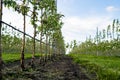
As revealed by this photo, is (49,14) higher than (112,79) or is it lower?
higher

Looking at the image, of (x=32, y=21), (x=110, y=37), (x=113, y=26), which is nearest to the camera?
(x=32, y=21)

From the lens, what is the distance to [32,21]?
101 feet

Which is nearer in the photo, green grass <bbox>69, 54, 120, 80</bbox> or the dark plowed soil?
green grass <bbox>69, 54, 120, 80</bbox>

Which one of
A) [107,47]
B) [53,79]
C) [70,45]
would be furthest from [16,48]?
[53,79]

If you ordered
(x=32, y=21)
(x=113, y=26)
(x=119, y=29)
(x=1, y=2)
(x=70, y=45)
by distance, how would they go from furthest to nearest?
(x=70, y=45)
(x=113, y=26)
(x=119, y=29)
(x=32, y=21)
(x=1, y=2)

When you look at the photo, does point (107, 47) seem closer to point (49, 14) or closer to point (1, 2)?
point (49, 14)

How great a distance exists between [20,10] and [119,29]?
303 feet

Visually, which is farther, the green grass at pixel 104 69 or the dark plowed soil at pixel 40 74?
the dark plowed soil at pixel 40 74

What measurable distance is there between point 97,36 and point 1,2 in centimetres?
13472

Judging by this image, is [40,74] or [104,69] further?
[40,74]

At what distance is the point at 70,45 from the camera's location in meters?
189

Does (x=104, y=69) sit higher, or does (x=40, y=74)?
(x=104, y=69)

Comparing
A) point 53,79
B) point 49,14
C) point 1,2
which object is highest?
point 49,14

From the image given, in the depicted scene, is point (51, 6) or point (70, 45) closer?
point (51, 6)
